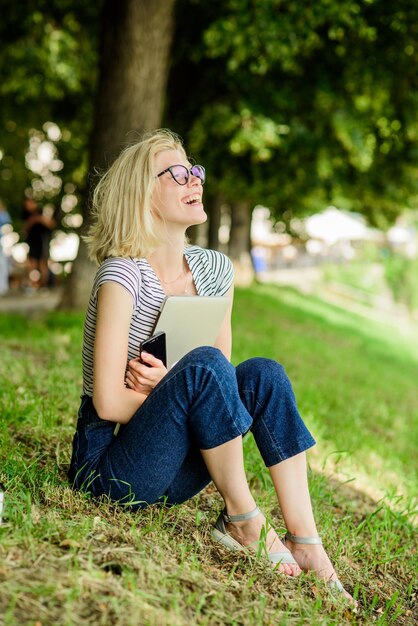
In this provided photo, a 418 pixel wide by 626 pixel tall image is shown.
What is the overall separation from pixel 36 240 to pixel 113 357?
12.1 metres

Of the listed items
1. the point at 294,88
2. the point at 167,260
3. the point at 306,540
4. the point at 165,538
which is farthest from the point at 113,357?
the point at 294,88

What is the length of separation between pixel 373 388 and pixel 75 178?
9566 mm

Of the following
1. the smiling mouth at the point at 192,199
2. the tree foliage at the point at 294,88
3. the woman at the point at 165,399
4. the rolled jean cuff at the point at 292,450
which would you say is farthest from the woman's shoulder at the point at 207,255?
the tree foliage at the point at 294,88

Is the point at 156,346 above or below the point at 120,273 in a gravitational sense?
below

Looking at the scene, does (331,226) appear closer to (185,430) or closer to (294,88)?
(294,88)

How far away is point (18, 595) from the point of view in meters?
2.11

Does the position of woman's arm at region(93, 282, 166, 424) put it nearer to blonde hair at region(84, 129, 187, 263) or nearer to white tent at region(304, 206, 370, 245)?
blonde hair at region(84, 129, 187, 263)

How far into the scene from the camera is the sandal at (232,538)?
114 inches

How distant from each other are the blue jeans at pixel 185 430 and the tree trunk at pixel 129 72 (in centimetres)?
602

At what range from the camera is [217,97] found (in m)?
12.7

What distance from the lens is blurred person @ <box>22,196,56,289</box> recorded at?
14353 millimetres

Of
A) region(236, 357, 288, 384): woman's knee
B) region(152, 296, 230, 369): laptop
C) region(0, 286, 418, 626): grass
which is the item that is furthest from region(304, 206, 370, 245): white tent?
region(236, 357, 288, 384): woman's knee

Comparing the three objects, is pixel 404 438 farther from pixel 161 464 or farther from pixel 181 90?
pixel 181 90

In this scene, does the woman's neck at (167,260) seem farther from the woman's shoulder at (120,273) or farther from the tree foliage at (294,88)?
the tree foliage at (294,88)
